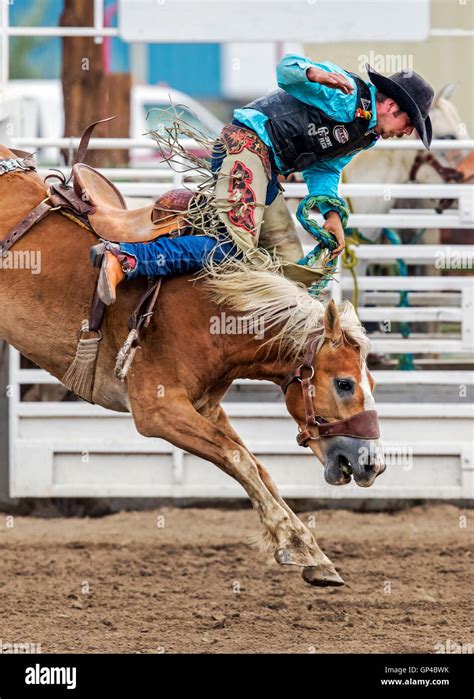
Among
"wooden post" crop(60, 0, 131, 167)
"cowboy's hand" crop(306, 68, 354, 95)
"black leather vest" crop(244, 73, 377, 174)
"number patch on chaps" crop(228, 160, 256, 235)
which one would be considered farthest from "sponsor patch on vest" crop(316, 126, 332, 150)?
"wooden post" crop(60, 0, 131, 167)

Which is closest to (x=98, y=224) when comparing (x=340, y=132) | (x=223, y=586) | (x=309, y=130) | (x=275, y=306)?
(x=275, y=306)

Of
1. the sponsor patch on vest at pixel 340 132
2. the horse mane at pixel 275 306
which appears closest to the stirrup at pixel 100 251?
the horse mane at pixel 275 306

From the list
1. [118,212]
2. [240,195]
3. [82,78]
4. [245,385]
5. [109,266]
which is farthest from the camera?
[82,78]

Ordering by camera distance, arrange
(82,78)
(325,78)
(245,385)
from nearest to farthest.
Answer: (325,78) < (245,385) < (82,78)

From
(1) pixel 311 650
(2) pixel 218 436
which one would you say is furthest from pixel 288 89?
(1) pixel 311 650

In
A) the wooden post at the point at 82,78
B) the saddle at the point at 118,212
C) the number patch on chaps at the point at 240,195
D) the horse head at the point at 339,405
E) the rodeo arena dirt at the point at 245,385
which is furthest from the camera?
the wooden post at the point at 82,78

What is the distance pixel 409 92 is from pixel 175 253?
1132 millimetres

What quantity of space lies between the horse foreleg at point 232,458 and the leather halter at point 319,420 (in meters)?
0.26

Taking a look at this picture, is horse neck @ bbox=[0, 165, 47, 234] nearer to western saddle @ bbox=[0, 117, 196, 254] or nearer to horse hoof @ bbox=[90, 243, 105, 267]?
western saddle @ bbox=[0, 117, 196, 254]

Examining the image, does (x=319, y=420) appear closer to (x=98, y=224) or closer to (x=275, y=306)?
(x=275, y=306)

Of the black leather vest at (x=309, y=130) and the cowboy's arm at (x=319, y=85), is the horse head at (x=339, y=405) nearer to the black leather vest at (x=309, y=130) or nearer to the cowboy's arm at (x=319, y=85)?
the black leather vest at (x=309, y=130)

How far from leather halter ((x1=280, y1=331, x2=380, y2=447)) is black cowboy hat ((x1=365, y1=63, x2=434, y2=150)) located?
0.94 meters

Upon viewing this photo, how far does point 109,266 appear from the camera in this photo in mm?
4578

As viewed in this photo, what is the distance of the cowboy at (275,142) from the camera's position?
461 cm
